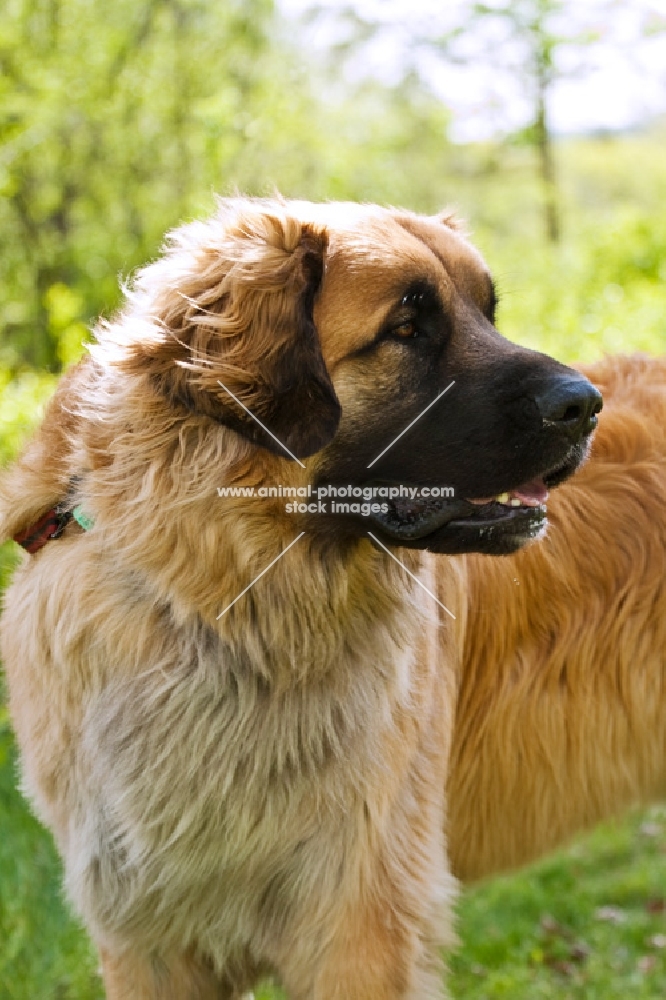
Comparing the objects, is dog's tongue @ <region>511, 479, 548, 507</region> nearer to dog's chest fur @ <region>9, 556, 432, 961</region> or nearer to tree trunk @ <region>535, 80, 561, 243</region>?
dog's chest fur @ <region>9, 556, 432, 961</region>

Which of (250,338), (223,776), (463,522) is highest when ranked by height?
(250,338)

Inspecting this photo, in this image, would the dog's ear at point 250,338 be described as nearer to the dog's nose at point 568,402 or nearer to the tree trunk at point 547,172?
the dog's nose at point 568,402

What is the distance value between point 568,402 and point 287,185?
993cm

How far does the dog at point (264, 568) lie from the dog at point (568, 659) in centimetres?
54

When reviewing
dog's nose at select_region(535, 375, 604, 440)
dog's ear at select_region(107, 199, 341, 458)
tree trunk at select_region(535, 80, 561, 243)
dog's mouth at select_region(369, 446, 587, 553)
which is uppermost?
dog's ear at select_region(107, 199, 341, 458)

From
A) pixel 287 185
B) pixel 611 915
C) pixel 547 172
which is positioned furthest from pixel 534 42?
pixel 611 915

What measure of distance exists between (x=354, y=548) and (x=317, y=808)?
663 millimetres

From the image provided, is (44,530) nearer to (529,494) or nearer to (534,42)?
(529,494)

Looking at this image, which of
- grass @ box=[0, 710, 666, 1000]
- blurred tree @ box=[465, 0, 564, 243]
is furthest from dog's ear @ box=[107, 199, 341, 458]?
blurred tree @ box=[465, 0, 564, 243]

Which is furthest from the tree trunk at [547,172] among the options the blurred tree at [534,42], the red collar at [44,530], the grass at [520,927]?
the red collar at [44,530]

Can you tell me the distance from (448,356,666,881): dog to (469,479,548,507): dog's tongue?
1.56ft

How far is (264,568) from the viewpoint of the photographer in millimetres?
2500

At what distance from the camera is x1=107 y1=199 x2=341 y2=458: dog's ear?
239 cm

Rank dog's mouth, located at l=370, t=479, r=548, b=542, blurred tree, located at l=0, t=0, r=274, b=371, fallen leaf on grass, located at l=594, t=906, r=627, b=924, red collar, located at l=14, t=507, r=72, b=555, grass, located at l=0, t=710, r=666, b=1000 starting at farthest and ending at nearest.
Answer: blurred tree, located at l=0, t=0, r=274, b=371 → fallen leaf on grass, located at l=594, t=906, r=627, b=924 → grass, located at l=0, t=710, r=666, b=1000 → red collar, located at l=14, t=507, r=72, b=555 → dog's mouth, located at l=370, t=479, r=548, b=542
